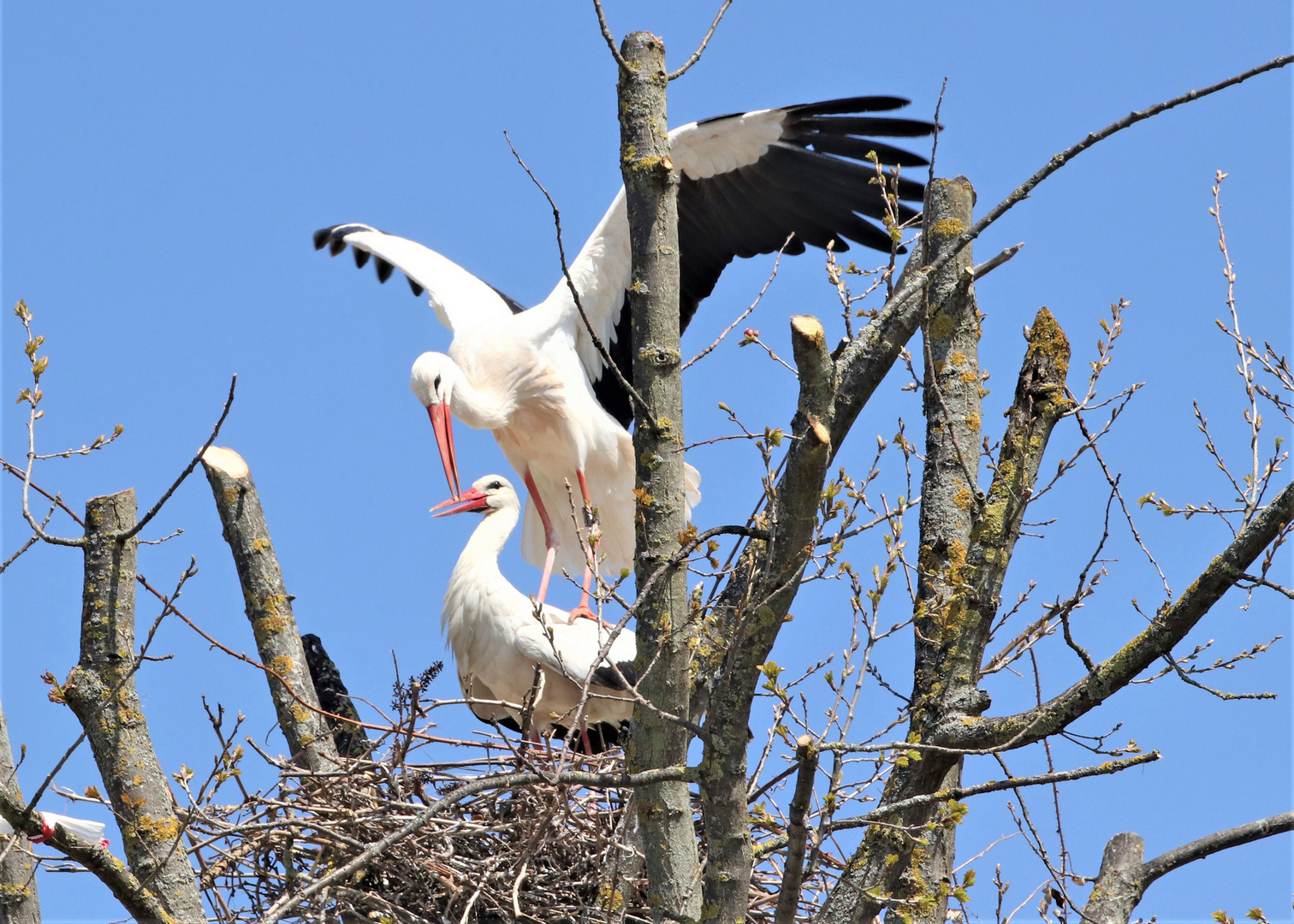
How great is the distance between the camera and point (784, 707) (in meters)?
2.90

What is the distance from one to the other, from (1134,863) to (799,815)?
157cm

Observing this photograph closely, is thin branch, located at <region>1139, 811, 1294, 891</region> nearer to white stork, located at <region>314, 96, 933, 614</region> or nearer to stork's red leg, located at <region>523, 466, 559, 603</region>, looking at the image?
white stork, located at <region>314, 96, 933, 614</region>

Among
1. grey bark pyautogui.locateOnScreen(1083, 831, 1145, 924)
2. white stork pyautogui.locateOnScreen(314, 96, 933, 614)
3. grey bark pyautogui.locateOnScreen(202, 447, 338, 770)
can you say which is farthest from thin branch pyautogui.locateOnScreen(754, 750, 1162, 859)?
white stork pyautogui.locateOnScreen(314, 96, 933, 614)

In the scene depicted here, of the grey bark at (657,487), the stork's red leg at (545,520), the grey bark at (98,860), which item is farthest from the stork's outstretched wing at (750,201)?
the grey bark at (98,860)

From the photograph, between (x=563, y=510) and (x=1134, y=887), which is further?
(x=563, y=510)

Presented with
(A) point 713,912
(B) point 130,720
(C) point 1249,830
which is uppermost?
(B) point 130,720

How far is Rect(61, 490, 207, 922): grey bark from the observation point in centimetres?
355

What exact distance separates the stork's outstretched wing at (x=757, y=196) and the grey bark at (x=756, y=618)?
3.59 m

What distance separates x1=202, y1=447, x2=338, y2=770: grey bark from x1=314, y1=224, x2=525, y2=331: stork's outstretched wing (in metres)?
2.67

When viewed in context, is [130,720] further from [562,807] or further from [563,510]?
[563,510]

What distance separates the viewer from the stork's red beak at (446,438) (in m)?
6.94

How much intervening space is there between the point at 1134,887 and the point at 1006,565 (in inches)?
35.1

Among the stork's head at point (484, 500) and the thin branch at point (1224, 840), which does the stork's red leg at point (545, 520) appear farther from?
the thin branch at point (1224, 840)

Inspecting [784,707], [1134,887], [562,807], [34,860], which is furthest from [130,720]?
[1134,887]
